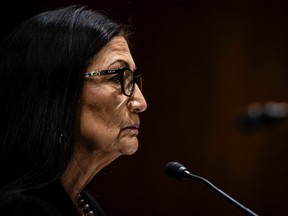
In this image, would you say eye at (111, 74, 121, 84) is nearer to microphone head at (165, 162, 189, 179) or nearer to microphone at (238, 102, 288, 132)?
microphone head at (165, 162, 189, 179)

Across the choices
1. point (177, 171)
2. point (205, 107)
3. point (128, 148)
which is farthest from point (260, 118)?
point (205, 107)

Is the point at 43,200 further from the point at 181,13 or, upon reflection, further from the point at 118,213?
the point at 181,13

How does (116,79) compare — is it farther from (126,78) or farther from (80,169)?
(80,169)

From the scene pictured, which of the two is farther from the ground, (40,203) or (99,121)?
(99,121)

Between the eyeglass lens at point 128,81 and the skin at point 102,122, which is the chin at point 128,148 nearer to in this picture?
the skin at point 102,122

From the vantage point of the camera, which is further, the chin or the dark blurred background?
the dark blurred background

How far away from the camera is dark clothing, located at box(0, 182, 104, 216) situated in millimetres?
1311

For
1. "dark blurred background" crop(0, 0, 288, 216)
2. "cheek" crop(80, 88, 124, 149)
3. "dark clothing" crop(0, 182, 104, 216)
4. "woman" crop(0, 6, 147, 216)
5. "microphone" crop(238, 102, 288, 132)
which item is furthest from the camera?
"dark blurred background" crop(0, 0, 288, 216)

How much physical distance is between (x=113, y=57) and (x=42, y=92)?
0.83ft

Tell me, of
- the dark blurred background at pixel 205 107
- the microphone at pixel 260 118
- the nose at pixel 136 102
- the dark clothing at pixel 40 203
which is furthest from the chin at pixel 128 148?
the dark blurred background at pixel 205 107

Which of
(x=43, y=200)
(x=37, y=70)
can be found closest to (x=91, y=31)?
(x=37, y=70)

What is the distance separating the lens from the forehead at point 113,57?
1586 mm

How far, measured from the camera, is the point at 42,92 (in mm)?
1496

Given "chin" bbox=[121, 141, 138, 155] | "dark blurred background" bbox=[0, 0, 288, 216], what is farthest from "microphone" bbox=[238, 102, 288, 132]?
"dark blurred background" bbox=[0, 0, 288, 216]
